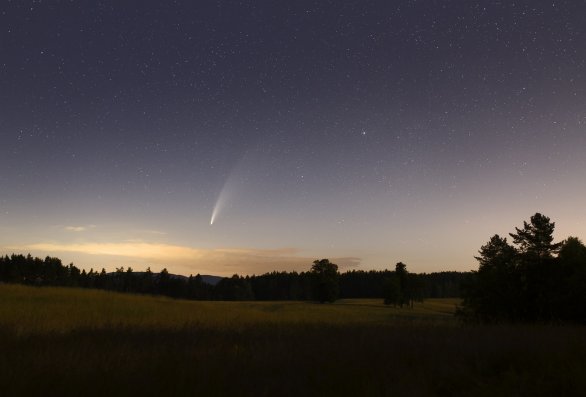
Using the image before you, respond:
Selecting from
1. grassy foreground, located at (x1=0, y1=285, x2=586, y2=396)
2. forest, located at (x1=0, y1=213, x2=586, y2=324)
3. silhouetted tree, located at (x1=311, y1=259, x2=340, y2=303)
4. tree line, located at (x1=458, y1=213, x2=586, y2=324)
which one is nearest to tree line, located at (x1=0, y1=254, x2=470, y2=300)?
forest, located at (x1=0, y1=213, x2=586, y2=324)

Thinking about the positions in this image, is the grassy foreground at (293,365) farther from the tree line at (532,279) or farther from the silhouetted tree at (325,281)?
the silhouetted tree at (325,281)

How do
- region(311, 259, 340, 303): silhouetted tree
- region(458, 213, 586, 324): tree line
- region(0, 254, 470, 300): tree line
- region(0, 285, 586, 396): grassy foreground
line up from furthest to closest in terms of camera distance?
region(0, 254, 470, 300): tree line → region(311, 259, 340, 303): silhouetted tree → region(458, 213, 586, 324): tree line → region(0, 285, 586, 396): grassy foreground

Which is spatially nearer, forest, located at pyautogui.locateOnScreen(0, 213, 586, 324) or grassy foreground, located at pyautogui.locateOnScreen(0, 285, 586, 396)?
grassy foreground, located at pyautogui.locateOnScreen(0, 285, 586, 396)

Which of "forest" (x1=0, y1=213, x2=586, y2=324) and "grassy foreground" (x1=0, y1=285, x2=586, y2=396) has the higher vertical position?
"forest" (x1=0, y1=213, x2=586, y2=324)

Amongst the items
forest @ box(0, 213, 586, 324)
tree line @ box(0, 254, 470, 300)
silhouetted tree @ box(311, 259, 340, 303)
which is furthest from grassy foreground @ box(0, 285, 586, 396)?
tree line @ box(0, 254, 470, 300)

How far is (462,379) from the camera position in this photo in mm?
6805

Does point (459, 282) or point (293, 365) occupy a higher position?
point (459, 282)

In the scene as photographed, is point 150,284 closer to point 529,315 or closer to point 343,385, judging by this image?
point 529,315

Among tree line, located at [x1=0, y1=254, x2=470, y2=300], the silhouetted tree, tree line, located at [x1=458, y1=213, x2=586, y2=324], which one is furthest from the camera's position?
tree line, located at [x1=0, y1=254, x2=470, y2=300]

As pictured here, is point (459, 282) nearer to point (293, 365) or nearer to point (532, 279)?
point (532, 279)

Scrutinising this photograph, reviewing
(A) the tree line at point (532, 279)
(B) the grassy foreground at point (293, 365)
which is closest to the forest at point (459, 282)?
(A) the tree line at point (532, 279)

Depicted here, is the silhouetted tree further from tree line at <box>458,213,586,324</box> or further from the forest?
tree line at <box>458,213,586,324</box>

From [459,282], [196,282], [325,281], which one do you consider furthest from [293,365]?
[196,282]

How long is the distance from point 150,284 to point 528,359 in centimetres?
15715
